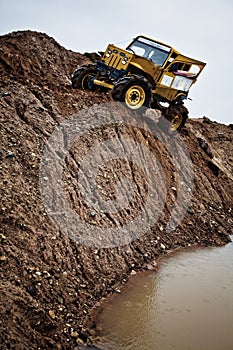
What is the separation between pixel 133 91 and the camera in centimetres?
960

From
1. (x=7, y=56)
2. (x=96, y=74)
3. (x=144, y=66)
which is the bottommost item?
(x=7, y=56)

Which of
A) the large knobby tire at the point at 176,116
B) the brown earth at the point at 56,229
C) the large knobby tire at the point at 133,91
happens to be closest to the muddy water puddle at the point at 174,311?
the brown earth at the point at 56,229

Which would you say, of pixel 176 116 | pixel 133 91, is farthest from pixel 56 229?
pixel 176 116

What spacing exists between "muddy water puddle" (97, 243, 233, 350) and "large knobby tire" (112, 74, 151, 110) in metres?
4.39

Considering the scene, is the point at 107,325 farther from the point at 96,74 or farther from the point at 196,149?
the point at 196,149

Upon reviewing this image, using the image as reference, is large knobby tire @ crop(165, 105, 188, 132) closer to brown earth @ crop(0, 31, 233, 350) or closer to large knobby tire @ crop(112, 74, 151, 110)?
brown earth @ crop(0, 31, 233, 350)

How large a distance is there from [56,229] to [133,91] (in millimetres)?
4981

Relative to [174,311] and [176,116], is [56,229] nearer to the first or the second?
[174,311]

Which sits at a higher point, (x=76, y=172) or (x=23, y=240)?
(x=76, y=172)

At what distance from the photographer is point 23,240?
552cm

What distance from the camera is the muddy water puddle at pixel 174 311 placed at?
5070mm

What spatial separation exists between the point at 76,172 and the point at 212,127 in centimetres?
1293

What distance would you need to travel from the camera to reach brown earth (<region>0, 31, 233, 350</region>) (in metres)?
4.84

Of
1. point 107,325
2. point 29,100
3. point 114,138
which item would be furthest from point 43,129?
point 107,325
